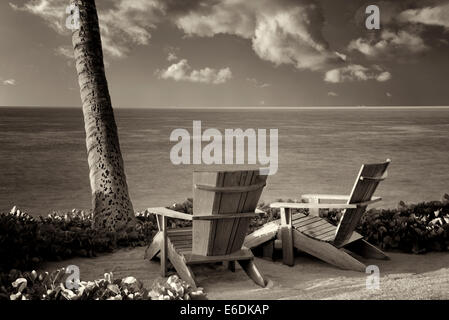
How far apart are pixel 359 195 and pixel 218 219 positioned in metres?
1.72

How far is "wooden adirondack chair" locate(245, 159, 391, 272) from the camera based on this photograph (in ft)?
20.2

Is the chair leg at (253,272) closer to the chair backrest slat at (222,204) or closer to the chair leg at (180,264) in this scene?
the chair backrest slat at (222,204)

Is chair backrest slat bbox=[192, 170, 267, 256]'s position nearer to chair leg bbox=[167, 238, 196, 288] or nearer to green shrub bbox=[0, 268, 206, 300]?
chair leg bbox=[167, 238, 196, 288]

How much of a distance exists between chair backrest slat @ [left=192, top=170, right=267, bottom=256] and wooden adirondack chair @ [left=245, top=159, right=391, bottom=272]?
0.88 m

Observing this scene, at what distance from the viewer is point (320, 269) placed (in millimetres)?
6426

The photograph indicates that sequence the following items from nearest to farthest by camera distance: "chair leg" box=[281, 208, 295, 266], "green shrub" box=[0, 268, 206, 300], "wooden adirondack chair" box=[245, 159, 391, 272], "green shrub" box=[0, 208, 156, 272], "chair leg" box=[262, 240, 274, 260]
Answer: "green shrub" box=[0, 268, 206, 300], "wooden adirondack chair" box=[245, 159, 391, 272], "chair leg" box=[281, 208, 295, 266], "green shrub" box=[0, 208, 156, 272], "chair leg" box=[262, 240, 274, 260]

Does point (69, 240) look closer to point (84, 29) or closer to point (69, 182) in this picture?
point (84, 29)

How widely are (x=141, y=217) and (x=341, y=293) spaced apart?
4584mm

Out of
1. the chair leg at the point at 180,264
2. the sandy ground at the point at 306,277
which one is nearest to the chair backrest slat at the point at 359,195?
the sandy ground at the point at 306,277

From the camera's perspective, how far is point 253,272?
18.9 feet

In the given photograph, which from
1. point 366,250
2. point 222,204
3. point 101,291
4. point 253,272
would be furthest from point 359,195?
point 101,291

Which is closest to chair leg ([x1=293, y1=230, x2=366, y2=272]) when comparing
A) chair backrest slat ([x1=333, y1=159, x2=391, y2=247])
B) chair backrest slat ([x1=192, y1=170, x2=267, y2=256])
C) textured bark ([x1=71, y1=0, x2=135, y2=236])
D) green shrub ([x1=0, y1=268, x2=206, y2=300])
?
chair backrest slat ([x1=333, y1=159, x2=391, y2=247])

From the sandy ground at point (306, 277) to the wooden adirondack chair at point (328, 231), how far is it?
144mm
